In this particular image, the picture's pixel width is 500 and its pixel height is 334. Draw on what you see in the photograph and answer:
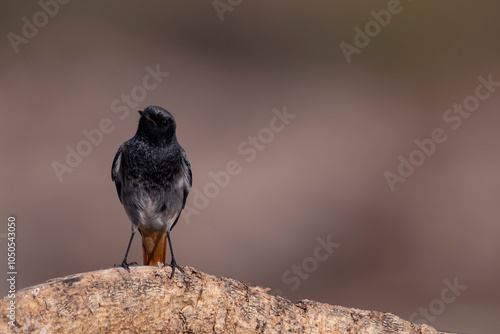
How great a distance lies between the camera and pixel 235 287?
→ 3.76m

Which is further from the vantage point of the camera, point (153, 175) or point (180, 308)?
point (153, 175)

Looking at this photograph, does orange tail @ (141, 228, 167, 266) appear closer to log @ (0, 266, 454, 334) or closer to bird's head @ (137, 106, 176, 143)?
bird's head @ (137, 106, 176, 143)

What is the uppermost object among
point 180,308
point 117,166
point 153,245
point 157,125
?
point 157,125

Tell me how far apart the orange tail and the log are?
1606 mm

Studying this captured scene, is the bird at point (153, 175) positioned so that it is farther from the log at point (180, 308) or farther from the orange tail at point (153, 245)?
→ the log at point (180, 308)

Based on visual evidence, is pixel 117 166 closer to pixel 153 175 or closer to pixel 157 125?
pixel 153 175

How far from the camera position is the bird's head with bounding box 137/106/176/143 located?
4844mm

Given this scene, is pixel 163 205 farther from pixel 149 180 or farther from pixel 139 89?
pixel 139 89

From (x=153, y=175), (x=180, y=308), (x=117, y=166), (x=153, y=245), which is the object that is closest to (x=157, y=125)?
(x=153, y=175)

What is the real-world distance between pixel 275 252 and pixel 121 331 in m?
5.95

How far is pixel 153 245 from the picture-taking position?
5410mm

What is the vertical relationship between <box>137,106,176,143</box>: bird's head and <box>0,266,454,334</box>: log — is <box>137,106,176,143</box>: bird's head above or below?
above

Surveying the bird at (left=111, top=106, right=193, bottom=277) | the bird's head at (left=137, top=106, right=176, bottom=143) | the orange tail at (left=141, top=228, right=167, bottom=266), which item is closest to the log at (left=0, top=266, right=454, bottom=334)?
the bird at (left=111, top=106, right=193, bottom=277)

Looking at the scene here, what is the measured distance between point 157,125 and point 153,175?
41 cm
